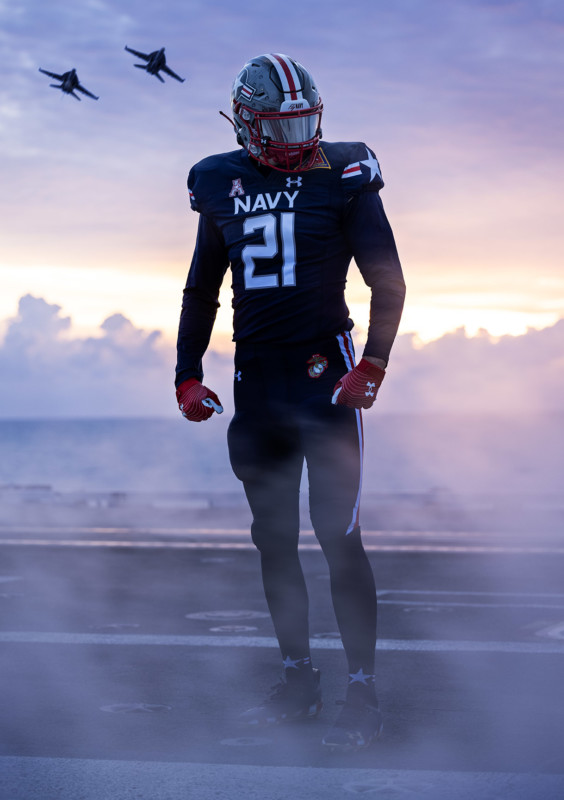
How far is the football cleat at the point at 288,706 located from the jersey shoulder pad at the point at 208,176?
1585 mm

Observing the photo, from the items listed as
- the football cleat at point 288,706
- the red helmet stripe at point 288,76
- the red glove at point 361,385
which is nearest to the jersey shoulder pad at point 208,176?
the red helmet stripe at point 288,76

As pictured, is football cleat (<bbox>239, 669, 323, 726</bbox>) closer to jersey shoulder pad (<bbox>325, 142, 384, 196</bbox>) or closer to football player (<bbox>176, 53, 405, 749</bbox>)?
football player (<bbox>176, 53, 405, 749</bbox>)

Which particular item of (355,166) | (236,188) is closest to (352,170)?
(355,166)

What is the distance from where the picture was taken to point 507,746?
2936mm

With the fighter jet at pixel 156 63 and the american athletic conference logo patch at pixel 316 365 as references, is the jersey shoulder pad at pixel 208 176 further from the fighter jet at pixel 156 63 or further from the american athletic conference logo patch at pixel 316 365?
the fighter jet at pixel 156 63

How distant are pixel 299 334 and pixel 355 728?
3.92 feet

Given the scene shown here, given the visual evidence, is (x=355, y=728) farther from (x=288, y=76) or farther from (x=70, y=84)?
(x=70, y=84)

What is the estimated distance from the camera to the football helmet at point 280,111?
3242 millimetres

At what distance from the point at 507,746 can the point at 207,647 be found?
1.78m

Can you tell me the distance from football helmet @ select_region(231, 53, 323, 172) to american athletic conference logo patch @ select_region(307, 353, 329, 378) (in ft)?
1.95

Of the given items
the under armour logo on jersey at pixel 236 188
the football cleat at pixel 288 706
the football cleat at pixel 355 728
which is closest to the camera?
the football cleat at pixel 355 728

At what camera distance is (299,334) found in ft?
10.8

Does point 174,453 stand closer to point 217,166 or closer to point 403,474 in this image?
point 403,474

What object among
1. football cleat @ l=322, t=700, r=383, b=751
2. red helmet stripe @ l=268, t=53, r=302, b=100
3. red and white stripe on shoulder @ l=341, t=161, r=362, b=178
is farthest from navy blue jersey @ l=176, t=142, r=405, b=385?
football cleat @ l=322, t=700, r=383, b=751
